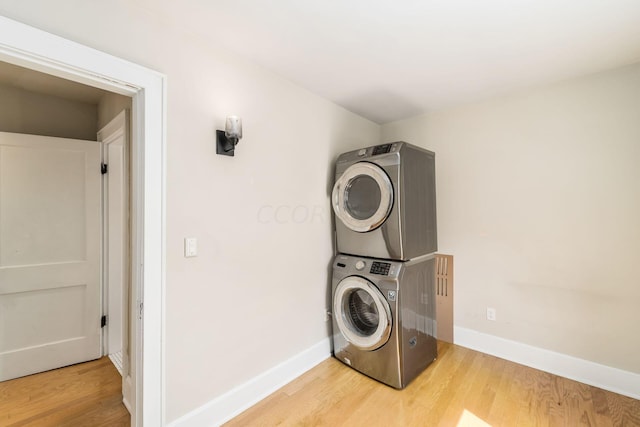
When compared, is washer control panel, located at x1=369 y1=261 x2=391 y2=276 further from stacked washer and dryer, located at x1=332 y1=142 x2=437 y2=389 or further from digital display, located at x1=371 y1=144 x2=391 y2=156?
digital display, located at x1=371 y1=144 x2=391 y2=156

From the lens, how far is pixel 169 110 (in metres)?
1.51

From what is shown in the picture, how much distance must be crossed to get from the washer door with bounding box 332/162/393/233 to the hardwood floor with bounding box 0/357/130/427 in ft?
6.75

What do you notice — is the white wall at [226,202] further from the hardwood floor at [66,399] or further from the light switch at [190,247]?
the hardwood floor at [66,399]

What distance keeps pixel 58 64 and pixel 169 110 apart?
45 centimetres

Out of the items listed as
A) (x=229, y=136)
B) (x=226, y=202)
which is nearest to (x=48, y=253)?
(x=226, y=202)

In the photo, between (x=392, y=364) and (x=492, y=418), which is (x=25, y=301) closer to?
(x=392, y=364)

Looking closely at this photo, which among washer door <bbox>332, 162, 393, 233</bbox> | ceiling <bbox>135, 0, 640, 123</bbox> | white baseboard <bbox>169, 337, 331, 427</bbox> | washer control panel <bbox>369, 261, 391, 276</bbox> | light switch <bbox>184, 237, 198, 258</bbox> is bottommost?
white baseboard <bbox>169, 337, 331, 427</bbox>

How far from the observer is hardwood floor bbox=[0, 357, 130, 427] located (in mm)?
1764

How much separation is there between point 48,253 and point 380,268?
280 centimetres

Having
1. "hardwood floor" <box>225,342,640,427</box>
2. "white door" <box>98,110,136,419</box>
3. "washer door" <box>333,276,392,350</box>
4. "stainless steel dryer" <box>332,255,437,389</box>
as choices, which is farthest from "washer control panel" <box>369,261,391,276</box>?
"white door" <box>98,110,136,419</box>

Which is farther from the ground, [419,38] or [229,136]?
[419,38]

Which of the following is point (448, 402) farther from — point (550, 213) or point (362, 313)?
point (550, 213)

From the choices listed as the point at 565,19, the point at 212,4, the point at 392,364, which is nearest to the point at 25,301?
the point at 212,4

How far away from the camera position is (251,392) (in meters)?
1.89
